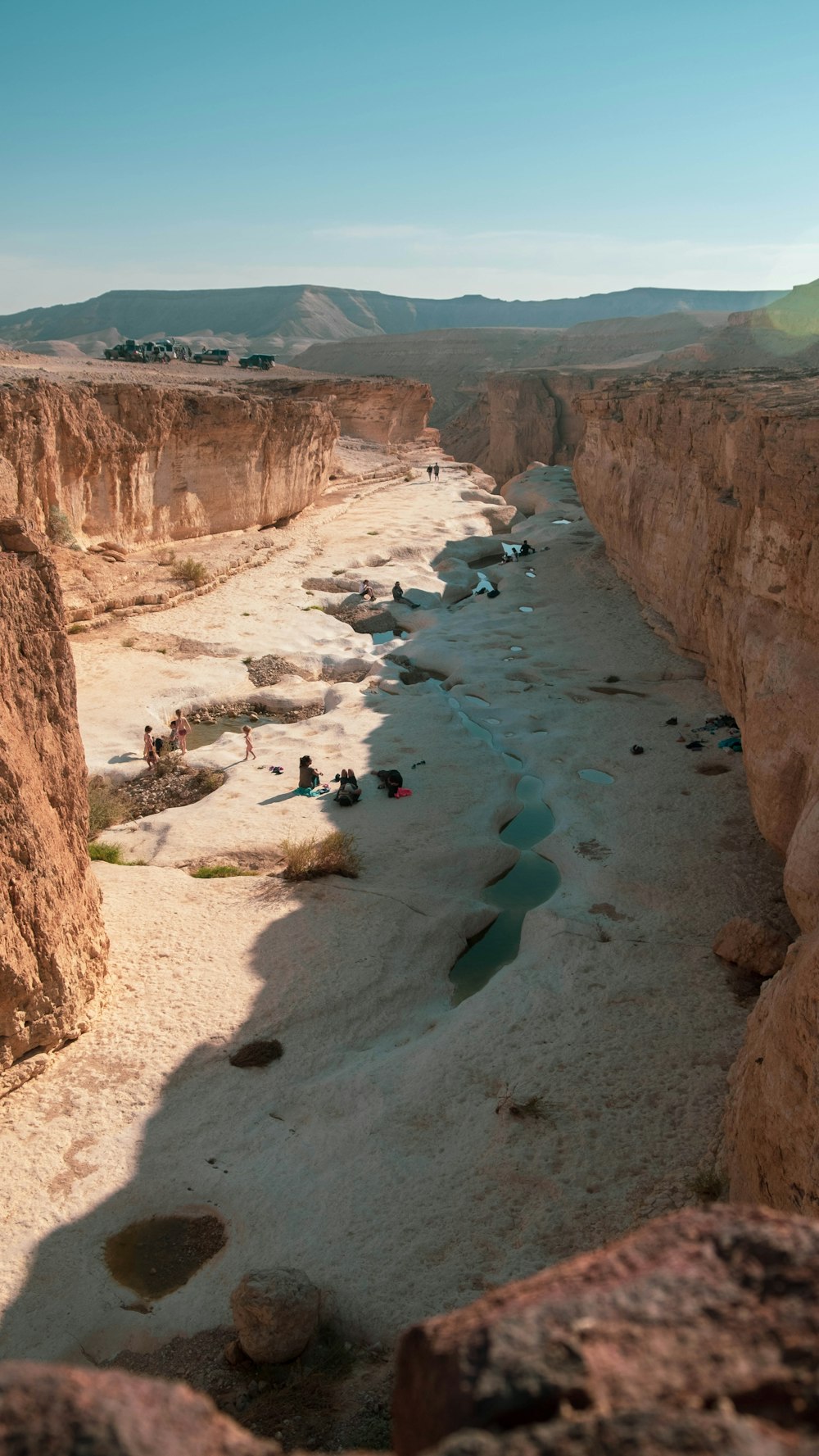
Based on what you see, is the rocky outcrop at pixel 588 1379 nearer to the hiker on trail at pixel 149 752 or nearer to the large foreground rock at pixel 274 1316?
the large foreground rock at pixel 274 1316

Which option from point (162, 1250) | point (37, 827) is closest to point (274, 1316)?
point (162, 1250)

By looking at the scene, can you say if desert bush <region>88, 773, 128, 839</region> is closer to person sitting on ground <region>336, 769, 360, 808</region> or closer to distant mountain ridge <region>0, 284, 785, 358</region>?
person sitting on ground <region>336, 769, 360, 808</region>

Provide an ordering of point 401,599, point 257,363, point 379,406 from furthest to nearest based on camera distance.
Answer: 1. point 379,406
2. point 257,363
3. point 401,599

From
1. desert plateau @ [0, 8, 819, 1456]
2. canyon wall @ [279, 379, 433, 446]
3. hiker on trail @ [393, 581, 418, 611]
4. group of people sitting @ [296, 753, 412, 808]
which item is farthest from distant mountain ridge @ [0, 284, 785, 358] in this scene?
group of people sitting @ [296, 753, 412, 808]

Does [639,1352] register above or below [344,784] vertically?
above

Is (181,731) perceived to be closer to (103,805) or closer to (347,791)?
(103,805)

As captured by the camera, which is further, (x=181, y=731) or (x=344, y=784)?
(x=181, y=731)

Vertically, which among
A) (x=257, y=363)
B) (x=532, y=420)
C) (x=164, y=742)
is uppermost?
(x=257, y=363)

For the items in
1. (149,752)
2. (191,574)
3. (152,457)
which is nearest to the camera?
(149,752)
